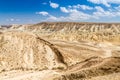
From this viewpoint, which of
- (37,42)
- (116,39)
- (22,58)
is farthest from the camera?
(116,39)

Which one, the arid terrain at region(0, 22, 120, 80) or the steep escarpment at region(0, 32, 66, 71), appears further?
the steep escarpment at region(0, 32, 66, 71)

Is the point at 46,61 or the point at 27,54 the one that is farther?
the point at 27,54

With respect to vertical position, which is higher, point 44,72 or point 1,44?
point 1,44

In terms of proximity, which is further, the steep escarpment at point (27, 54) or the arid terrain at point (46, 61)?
the steep escarpment at point (27, 54)

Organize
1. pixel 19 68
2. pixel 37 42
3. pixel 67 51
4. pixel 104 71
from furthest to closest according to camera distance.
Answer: pixel 37 42 < pixel 67 51 < pixel 19 68 < pixel 104 71

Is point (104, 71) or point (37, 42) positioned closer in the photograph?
point (104, 71)

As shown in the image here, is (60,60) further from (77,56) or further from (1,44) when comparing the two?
(1,44)

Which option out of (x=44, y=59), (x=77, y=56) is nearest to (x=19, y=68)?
(x=44, y=59)

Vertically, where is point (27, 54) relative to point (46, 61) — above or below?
above
